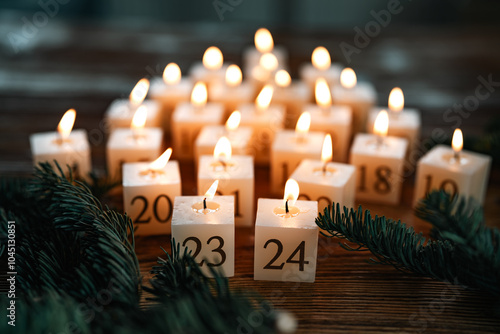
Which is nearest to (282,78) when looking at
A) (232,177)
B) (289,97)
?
(289,97)

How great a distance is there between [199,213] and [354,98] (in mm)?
755

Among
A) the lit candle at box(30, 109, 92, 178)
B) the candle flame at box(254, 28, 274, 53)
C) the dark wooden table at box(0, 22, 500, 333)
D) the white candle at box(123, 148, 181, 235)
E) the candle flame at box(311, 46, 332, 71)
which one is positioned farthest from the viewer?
the candle flame at box(254, 28, 274, 53)

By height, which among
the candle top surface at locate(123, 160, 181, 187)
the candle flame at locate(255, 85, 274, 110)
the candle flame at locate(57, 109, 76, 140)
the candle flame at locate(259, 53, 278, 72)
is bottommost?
the candle top surface at locate(123, 160, 181, 187)

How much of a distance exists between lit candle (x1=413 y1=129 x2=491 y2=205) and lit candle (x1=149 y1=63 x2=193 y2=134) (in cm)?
70

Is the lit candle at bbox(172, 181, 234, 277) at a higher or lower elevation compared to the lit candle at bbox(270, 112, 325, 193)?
lower

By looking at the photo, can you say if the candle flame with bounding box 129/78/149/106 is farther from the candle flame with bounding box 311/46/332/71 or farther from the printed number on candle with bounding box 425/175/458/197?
the printed number on candle with bounding box 425/175/458/197

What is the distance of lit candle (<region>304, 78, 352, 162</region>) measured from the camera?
56.1 inches

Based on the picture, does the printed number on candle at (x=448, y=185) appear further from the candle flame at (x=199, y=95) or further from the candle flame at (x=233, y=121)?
the candle flame at (x=199, y=95)

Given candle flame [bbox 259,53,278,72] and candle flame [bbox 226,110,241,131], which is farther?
candle flame [bbox 259,53,278,72]

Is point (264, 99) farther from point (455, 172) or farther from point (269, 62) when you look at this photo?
point (455, 172)

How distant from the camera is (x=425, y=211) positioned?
94cm

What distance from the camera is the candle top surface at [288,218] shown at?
0.95 m

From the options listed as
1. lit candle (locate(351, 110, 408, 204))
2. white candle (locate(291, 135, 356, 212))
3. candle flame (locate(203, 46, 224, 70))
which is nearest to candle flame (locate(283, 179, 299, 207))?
white candle (locate(291, 135, 356, 212))

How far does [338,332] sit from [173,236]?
0.31 meters
